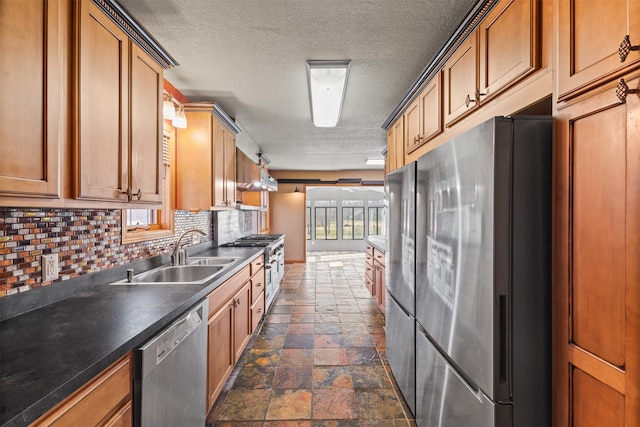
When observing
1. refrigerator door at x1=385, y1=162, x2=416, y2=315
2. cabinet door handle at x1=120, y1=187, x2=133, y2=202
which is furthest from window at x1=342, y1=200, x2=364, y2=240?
cabinet door handle at x1=120, y1=187, x2=133, y2=202

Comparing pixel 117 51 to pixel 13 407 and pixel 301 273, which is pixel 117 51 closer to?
pixel 13 407

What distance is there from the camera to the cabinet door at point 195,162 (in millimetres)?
2871

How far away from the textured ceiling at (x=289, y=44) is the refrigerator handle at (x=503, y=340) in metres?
1.61

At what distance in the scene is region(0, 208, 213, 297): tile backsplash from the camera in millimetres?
1284

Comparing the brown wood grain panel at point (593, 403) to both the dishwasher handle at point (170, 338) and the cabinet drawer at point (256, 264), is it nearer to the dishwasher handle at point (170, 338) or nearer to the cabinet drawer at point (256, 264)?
the dishwasher handle at point (170, 338)

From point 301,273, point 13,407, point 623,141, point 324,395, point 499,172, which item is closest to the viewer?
point 13,407

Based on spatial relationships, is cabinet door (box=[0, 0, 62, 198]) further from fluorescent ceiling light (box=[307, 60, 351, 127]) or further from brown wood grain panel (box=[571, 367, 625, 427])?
brown wood grain panel (box=[571, 367, 625, 427])

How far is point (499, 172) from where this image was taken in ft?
3.63

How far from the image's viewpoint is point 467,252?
4.12ft

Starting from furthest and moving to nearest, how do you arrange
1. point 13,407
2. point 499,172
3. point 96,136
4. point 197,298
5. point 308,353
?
point 308,353
point 197,298
point 96,136
point 499,172
point 13,407

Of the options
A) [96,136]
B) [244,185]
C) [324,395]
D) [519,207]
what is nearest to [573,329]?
[519,207]

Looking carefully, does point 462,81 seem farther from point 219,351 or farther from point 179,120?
point 219,351

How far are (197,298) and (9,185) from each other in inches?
37.7

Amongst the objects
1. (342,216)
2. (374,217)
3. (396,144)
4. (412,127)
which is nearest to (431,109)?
(412,127)
